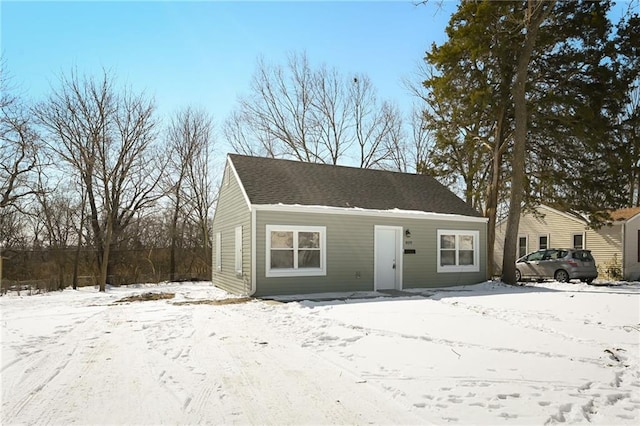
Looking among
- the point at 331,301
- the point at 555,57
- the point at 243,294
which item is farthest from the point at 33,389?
the point at 555,57

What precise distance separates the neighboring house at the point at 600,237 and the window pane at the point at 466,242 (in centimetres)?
576

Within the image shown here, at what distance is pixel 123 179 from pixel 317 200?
11.4 m

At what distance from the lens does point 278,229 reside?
41.0 ft

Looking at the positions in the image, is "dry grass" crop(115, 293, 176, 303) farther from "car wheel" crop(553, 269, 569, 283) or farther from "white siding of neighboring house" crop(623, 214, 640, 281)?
"white siding of neighboring house" crop(623, 214, 640, 281)

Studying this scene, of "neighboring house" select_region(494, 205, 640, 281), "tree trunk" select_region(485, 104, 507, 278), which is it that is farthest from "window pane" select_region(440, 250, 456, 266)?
"neighboring house" select_region(494, 205, 640, 281)

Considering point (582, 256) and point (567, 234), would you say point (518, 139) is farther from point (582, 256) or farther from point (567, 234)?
point (567, 234)

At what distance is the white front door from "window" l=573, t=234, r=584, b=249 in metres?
13.5

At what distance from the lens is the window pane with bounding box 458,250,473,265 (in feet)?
52.2

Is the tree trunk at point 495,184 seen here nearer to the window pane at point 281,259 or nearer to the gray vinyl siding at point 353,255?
the gray vinyl siding at point 353,255

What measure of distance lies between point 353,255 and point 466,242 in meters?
5.11

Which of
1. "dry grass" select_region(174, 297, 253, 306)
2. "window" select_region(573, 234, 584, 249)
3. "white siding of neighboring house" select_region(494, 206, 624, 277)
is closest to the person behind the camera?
"dry grass" select_region(174, 297, 253, 306)

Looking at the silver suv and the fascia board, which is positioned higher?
the fascia board

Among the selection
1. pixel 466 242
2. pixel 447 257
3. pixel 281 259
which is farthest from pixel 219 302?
pixel 466 242

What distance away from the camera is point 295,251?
12766 millimetres
